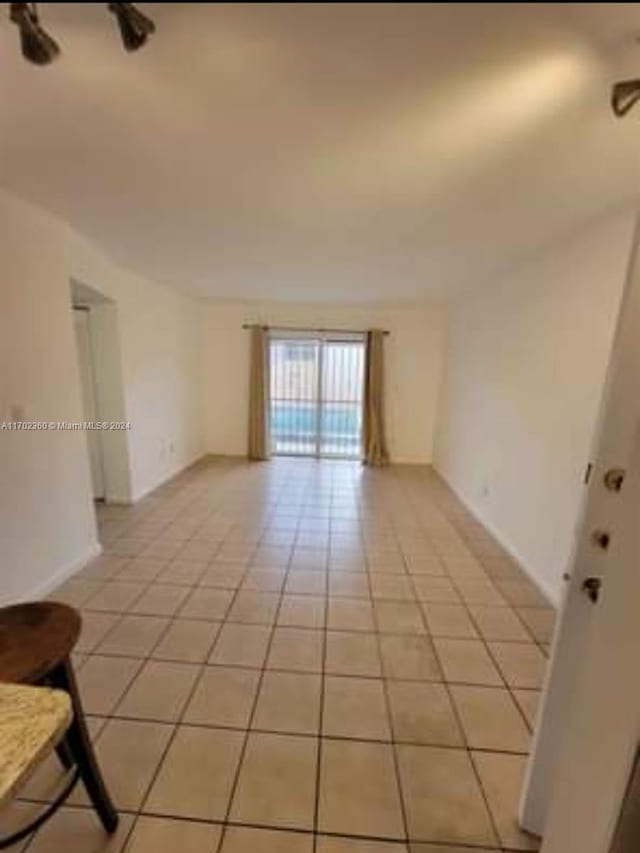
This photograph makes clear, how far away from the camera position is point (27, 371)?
7.77ft

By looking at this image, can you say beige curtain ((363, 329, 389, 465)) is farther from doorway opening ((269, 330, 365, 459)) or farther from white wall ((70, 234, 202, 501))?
white wall ((70, 234, 202, 501))

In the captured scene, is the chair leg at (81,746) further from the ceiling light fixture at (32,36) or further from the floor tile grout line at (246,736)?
the ceiling light fixture at (32,36)

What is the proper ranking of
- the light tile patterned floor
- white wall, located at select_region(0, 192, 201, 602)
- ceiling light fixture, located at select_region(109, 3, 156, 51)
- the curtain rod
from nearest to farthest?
ceiling light fixture, located at select_region(109, 3, 156, 51) → the light tile patterned floor → white wall, located at select_region(0, 192, 201, 602) → the curtain rod

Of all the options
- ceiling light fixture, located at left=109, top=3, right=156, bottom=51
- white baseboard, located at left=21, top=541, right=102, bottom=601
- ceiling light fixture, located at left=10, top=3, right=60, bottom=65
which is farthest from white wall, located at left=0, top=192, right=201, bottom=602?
ceiling light fixture, located at left=109, top=3, right=156, bottom=51

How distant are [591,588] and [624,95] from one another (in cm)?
107

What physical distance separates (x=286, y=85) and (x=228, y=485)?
3965 mm

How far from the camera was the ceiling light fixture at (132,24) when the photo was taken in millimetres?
409

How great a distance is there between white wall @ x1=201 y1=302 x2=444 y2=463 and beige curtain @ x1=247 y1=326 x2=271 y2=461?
17cm

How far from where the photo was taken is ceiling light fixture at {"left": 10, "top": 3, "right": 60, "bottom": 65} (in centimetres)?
41

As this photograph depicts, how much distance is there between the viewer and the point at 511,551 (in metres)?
3.21

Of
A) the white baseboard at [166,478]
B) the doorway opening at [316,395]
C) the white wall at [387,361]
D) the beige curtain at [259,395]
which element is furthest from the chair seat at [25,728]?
the white wall at [387,361]

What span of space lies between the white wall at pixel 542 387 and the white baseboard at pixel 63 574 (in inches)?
114

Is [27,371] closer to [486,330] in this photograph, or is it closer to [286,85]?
[286,85]

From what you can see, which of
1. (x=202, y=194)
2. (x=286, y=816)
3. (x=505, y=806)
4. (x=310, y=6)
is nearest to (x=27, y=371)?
(x=202, y=194)
